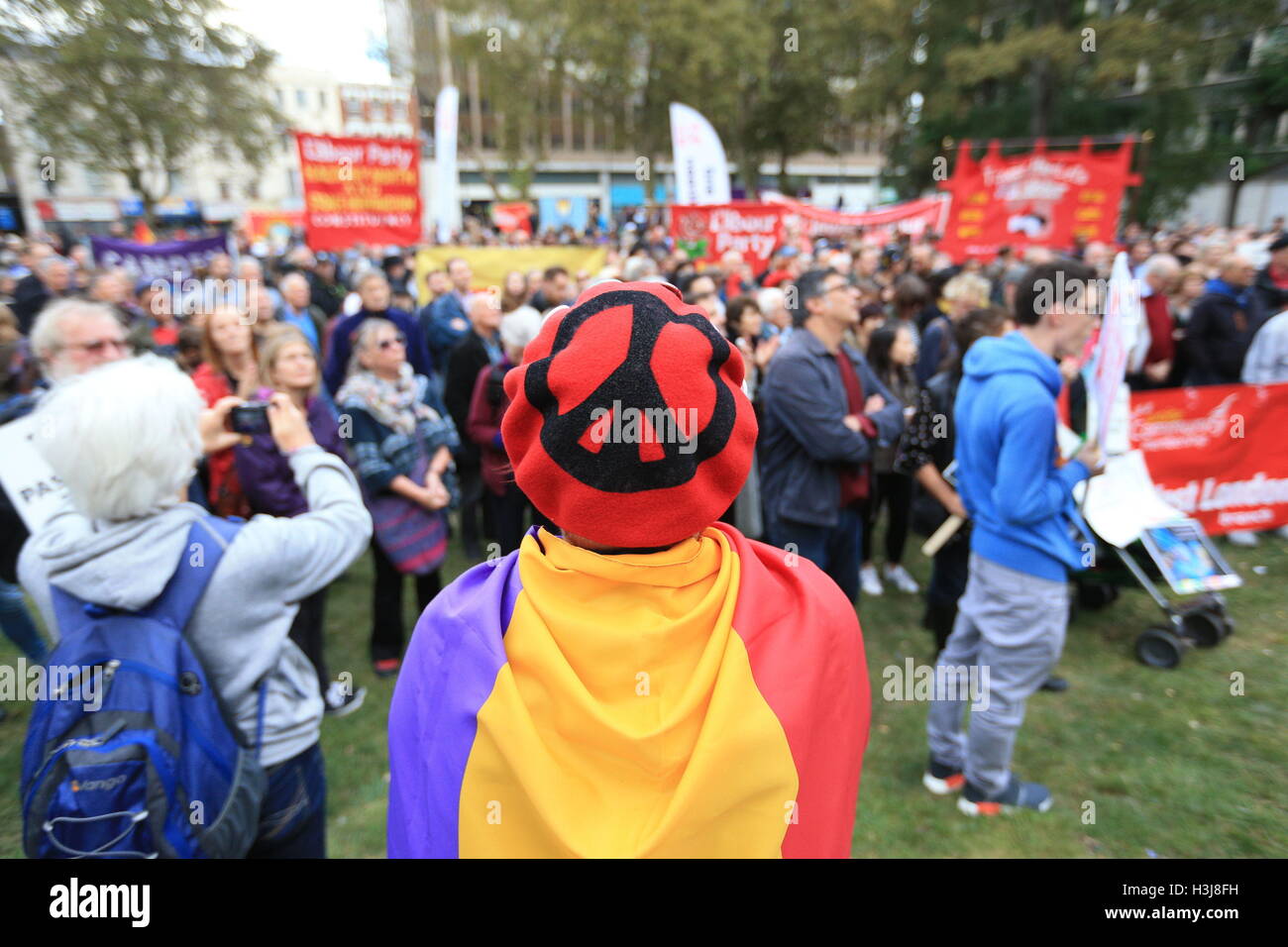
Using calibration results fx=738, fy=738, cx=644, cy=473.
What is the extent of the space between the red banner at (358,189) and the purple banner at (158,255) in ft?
4.00

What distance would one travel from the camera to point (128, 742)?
1.51m

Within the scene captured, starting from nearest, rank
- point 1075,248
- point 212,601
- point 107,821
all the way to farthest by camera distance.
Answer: point 107,821 < point 212,601 < point 1075,248

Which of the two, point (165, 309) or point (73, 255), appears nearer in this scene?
point (165, 309)

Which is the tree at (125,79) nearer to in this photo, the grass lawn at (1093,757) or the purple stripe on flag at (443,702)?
the grass lawn at (1093,757)

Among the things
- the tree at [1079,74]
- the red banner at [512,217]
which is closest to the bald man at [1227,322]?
the tree at [1079,74]

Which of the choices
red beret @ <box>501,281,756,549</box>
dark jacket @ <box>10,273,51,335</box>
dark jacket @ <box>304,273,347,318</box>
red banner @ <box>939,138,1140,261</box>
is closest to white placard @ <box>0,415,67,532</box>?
red beret @ <box>501,281,756,549</box>

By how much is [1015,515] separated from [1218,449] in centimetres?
423

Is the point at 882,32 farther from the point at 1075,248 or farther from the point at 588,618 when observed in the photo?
the point at 588,618

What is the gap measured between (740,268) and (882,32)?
74.3 ft

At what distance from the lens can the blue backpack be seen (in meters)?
1.49

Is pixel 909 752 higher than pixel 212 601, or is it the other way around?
pixel 212 601

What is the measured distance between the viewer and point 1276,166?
88.4ft

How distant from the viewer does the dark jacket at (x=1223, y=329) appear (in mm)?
6523

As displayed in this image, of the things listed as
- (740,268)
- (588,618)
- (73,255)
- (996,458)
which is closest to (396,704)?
(588,618)
